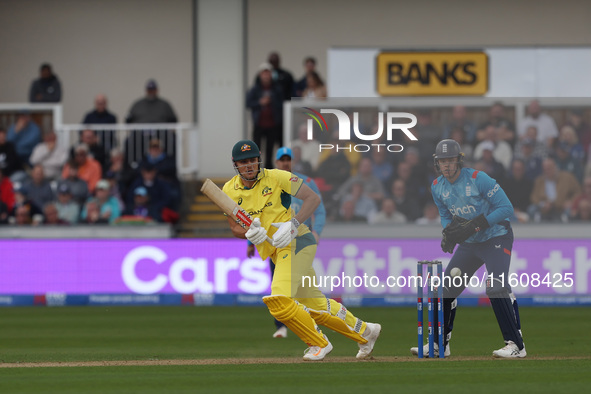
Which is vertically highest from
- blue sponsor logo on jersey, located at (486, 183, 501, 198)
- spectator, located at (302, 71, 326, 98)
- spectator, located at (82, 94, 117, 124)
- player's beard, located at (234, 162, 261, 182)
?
spectator, located at (302, 71, 326, 98)

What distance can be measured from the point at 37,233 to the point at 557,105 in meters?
8.99

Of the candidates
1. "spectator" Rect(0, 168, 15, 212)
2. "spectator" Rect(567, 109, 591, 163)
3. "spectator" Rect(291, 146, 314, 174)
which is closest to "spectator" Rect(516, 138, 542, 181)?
"spectator" Rect(567, 109, 591, 163)

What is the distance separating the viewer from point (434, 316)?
10.9m

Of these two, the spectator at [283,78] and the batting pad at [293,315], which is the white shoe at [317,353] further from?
the spectator at [283,78]

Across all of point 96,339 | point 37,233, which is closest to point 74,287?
point 37,233

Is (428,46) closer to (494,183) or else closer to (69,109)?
(69,109)

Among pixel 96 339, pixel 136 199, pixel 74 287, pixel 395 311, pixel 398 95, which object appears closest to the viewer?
pixel 96 339

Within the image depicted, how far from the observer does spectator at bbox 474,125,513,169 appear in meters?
16.8

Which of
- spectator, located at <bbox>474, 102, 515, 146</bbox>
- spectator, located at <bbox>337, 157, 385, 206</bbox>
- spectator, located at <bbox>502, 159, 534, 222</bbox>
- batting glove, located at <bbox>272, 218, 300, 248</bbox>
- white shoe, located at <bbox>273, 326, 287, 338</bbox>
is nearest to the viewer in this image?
batting glove, located at <bbox>272, 218, 300, 248</bbox>

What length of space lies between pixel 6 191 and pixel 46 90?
2683 millimetres

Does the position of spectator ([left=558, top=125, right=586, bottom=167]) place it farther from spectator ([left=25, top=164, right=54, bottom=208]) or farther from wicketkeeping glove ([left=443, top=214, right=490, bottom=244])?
spectator ([left=25, top=164, right=54, bottom=208])

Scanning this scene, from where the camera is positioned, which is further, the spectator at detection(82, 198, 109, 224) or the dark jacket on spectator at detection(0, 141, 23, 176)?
the dark jacket on spectator at detection(0, 141, 23, 176)

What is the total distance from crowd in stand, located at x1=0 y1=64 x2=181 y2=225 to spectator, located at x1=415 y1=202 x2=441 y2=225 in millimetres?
4984

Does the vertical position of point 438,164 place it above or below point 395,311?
above
